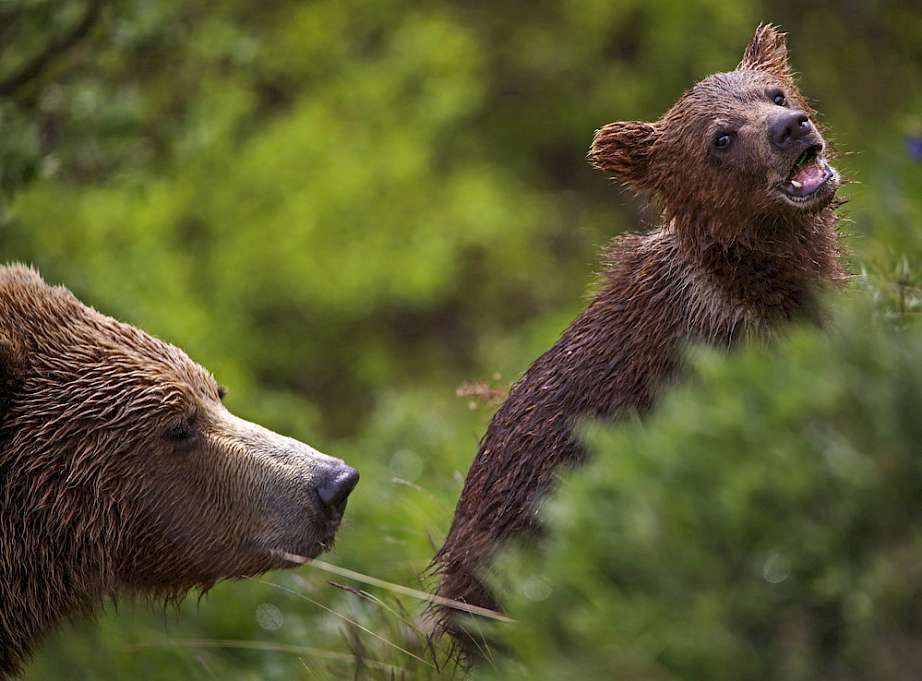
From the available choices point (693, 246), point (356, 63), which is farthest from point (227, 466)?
point (356, 63)

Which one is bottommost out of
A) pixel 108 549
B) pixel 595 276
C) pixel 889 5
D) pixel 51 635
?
pixel 51 635

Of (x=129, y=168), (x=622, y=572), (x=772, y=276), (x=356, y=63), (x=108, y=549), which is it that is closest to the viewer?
(x=622, y=572)

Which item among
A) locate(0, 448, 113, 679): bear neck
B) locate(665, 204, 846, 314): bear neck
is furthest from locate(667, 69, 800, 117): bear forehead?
locate(0, 448, 113, 679): bear neck

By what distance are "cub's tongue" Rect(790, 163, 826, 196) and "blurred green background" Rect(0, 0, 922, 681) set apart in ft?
1.29

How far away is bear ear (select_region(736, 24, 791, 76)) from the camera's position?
4.01m

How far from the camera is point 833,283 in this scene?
3570mm

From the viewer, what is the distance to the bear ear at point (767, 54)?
13.1 feet

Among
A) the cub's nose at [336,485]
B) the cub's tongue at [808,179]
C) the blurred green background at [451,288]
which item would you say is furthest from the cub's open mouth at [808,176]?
the cub's nose at [336,485]

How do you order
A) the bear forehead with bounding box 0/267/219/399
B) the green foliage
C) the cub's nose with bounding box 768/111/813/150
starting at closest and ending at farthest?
1. the green foliage
2. the cub's nose with bounding box 768/111/813/150
3. the bear forehead with bounding box 0/267/219/399

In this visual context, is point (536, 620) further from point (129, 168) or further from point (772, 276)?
point (129, 168)

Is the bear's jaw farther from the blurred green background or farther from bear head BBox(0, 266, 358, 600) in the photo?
bear head BBox(0, 266, 358, 600)

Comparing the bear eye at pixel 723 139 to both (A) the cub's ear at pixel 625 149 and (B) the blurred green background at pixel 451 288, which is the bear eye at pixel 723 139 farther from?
(B) the blurred green background at pixel 451 288

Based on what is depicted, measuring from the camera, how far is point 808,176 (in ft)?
11.7

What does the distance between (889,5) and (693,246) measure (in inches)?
403
